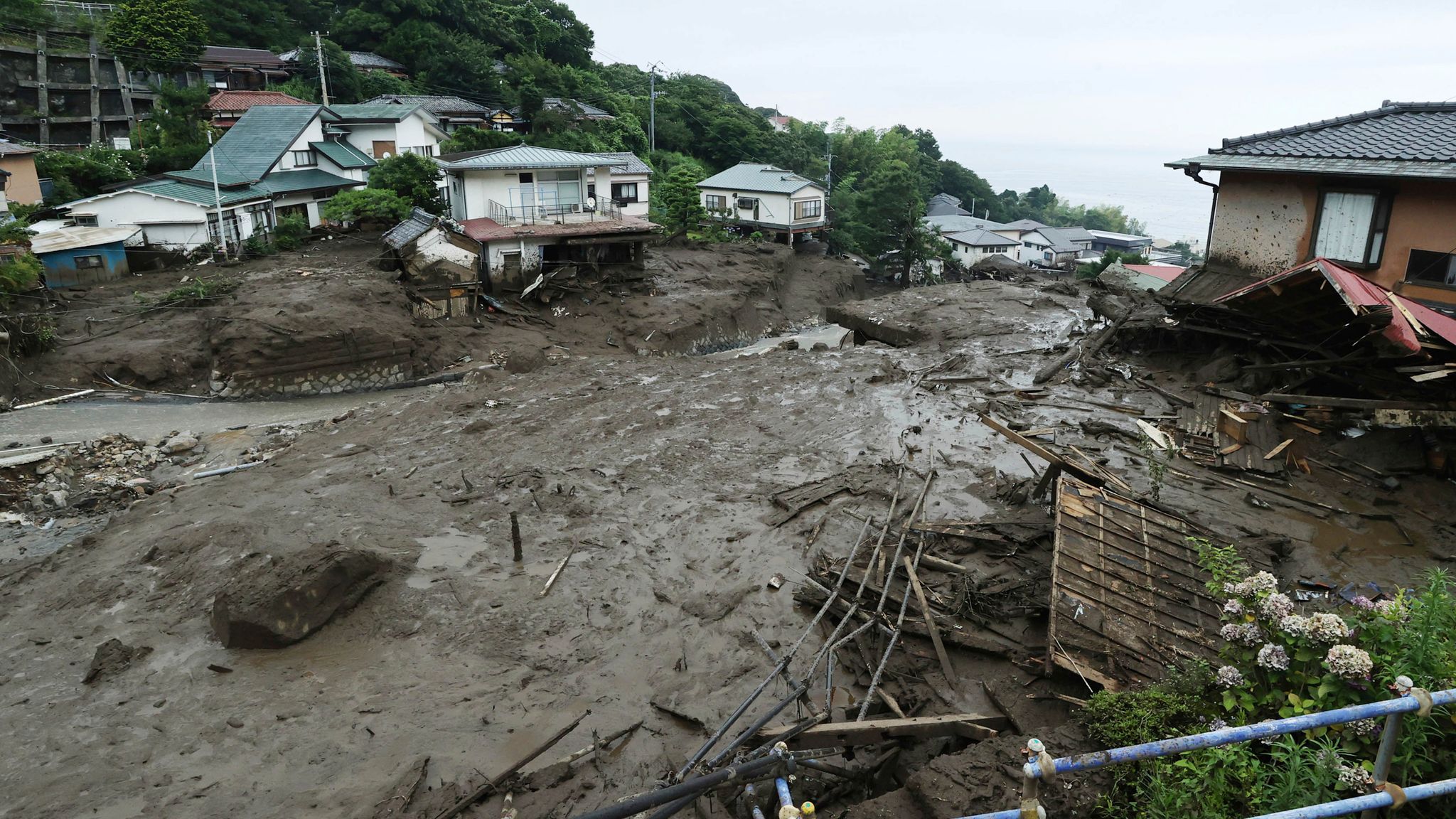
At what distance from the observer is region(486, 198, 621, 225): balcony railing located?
104 ft

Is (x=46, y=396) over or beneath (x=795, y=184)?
beneath

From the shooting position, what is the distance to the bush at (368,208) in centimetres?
3416

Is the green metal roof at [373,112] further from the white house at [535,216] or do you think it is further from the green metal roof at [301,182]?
the white house at [535,216]

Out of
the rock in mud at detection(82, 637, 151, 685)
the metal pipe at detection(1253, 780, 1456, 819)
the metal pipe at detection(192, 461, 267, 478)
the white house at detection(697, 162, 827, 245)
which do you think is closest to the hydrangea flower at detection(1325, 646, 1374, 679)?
the metal pipe at detection(1253, 780, 1456, 819)

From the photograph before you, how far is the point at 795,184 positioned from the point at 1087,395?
32040 mm

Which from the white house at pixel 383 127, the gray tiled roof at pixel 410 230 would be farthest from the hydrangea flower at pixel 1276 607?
the white house at pixel 383 127

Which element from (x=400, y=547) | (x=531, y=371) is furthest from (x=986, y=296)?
(x=400, y=547)

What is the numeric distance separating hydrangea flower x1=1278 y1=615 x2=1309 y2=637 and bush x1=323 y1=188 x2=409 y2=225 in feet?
119

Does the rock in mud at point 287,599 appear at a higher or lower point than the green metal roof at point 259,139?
lower

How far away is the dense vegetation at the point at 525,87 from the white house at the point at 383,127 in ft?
10.2

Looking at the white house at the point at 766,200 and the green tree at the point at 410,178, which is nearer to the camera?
the green tree at the point at 410,178

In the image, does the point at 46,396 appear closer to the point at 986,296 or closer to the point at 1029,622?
the point at 1029,622

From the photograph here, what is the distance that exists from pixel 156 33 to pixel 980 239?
51.8m

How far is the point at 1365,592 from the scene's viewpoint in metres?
8.70
